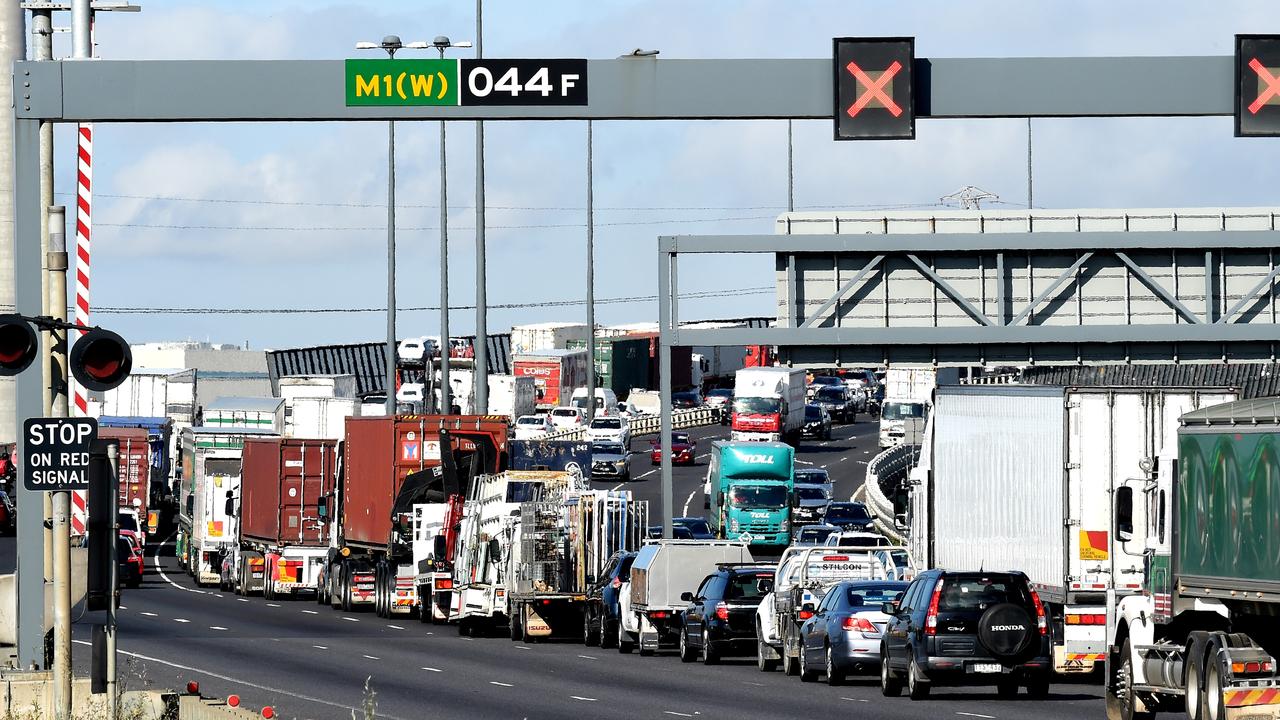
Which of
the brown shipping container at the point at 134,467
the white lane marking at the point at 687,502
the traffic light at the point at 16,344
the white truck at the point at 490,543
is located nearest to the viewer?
the traffic light at the point at 16,344

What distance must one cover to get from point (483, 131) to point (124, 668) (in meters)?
33.4

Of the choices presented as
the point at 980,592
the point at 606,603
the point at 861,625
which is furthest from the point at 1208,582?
the point at 606,603

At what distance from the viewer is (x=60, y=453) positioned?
54.9 ft

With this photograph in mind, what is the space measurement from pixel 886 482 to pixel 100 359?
60.2 m

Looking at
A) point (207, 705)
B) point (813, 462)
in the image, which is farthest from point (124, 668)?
point (813, 462)

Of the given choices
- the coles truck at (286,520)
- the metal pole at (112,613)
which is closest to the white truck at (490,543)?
the coles truck at (286,520)

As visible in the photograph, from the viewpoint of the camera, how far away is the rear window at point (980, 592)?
81.5ft

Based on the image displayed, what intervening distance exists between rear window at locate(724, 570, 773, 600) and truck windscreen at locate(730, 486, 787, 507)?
32656 mm

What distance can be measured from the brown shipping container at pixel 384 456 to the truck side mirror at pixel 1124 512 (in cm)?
2205

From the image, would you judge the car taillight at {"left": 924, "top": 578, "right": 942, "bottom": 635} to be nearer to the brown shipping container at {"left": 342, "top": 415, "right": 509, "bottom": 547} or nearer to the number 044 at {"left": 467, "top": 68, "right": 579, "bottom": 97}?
the number 044 at {"left": 467, "top": 68, "right": 579, "bottom": 97}

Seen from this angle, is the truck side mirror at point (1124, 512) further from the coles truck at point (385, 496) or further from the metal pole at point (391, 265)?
the metal pole at point (391, 265)

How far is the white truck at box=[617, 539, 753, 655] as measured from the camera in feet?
109

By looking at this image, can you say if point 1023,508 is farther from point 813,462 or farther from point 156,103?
point 813,462

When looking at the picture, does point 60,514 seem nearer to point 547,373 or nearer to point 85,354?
point 85,354
